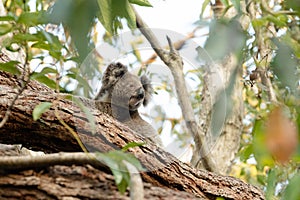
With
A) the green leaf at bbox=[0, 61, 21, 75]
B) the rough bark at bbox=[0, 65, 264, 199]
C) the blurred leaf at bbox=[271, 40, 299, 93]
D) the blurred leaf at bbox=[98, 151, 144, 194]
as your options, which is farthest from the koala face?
the blurred leaf at bbox=[271, 40, 299, 93]

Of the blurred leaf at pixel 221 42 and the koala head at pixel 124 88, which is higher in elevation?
the blurred leaf at pixel 221 42

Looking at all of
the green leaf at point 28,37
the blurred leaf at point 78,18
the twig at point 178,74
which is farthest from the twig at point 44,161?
the twig at point 178,74

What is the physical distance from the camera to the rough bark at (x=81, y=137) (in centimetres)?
170

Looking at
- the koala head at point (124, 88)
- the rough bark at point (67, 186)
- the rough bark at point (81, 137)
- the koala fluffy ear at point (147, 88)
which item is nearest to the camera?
the rough bark at point (67, 186)

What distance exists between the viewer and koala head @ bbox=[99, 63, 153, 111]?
7.16 ft

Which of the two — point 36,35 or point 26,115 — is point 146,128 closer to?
point 26,115

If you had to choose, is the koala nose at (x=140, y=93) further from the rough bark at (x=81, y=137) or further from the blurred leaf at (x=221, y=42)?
the blurred leaf at (x=221, y=42)

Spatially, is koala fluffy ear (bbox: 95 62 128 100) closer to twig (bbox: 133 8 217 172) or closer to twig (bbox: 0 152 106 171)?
twig (bbox: 133 8 217 172)

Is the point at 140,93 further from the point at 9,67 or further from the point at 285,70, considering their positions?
the point at 285,70

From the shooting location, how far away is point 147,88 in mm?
2123

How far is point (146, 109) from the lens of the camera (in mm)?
2355

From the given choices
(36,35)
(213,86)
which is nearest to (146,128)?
(213,86)

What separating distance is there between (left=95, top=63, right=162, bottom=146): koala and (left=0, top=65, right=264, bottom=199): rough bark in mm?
368

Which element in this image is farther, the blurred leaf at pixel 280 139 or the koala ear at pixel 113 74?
the koala ear at pixel 113 74
